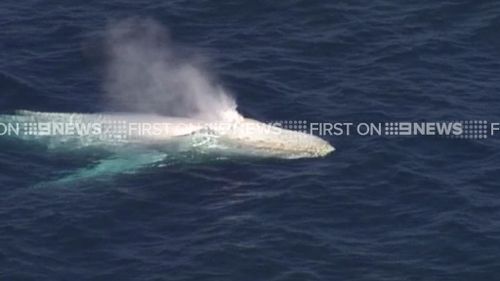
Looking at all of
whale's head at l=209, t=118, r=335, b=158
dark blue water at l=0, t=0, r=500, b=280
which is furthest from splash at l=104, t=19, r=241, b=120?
whale's head at l=209, t=118, r=335, b=158

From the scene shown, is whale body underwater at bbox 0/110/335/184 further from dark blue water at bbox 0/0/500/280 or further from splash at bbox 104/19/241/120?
splash at bbox 104/19/241/120

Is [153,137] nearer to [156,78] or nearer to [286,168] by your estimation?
[156,78]

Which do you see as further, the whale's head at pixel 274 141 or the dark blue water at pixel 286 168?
the whale's head at pixel 274 141

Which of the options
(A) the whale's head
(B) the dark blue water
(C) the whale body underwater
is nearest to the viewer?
(B) the dark blue water

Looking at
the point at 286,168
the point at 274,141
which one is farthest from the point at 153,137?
the point at 286,168

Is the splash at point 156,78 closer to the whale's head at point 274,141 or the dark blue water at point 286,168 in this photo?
the dark blue water at point 286,168

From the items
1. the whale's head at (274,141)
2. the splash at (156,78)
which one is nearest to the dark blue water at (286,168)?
the whale's head at (274,141)

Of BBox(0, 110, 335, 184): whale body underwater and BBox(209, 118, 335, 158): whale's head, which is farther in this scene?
BBox(0, 110, 335, 184): whale body underwater
